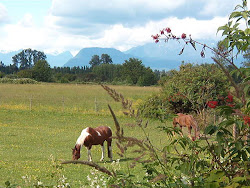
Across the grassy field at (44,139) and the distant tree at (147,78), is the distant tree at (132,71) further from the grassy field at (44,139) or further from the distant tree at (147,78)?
the grassy field at (44,139)

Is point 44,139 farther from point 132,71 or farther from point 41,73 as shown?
point 41,73

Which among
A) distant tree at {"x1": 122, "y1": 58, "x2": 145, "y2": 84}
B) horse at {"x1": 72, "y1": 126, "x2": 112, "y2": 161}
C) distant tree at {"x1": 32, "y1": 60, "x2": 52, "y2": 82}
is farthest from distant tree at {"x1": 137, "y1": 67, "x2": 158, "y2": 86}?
horse at {"x1": 72, "y1": 126, "x2": 112, "y2": 161}

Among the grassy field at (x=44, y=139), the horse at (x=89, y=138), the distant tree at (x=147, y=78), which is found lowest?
the grassy field at (x=44, y=139)

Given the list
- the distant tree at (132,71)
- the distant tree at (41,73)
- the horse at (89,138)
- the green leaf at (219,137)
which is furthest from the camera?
the distant tree at (41,73)

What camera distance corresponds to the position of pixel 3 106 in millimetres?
32031

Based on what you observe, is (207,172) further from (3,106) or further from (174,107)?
(3,106)

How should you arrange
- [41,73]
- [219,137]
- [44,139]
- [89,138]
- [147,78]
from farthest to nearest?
[41,73], [147,78], [44,139], [89,138], [219,137]

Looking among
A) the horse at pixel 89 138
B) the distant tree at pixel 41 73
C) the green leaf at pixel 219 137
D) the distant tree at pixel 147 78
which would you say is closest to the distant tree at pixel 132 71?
the distant tree at pixel 147 78

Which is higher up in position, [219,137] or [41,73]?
[41,73]

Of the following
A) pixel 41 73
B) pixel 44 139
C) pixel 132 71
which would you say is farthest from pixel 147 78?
pixel 44 139

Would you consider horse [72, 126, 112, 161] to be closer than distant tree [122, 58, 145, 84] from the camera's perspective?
Yes

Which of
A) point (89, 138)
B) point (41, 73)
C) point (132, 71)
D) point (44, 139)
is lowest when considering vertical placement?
point (44, 139)

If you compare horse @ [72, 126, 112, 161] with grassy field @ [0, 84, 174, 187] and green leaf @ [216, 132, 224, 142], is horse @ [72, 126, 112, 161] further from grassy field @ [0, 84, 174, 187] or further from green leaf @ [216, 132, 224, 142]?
green leaf @ [216, 132, 224, 142]

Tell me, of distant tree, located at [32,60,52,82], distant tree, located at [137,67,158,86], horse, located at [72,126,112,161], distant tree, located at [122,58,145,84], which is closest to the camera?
horse, located at [72,126,112,161]
